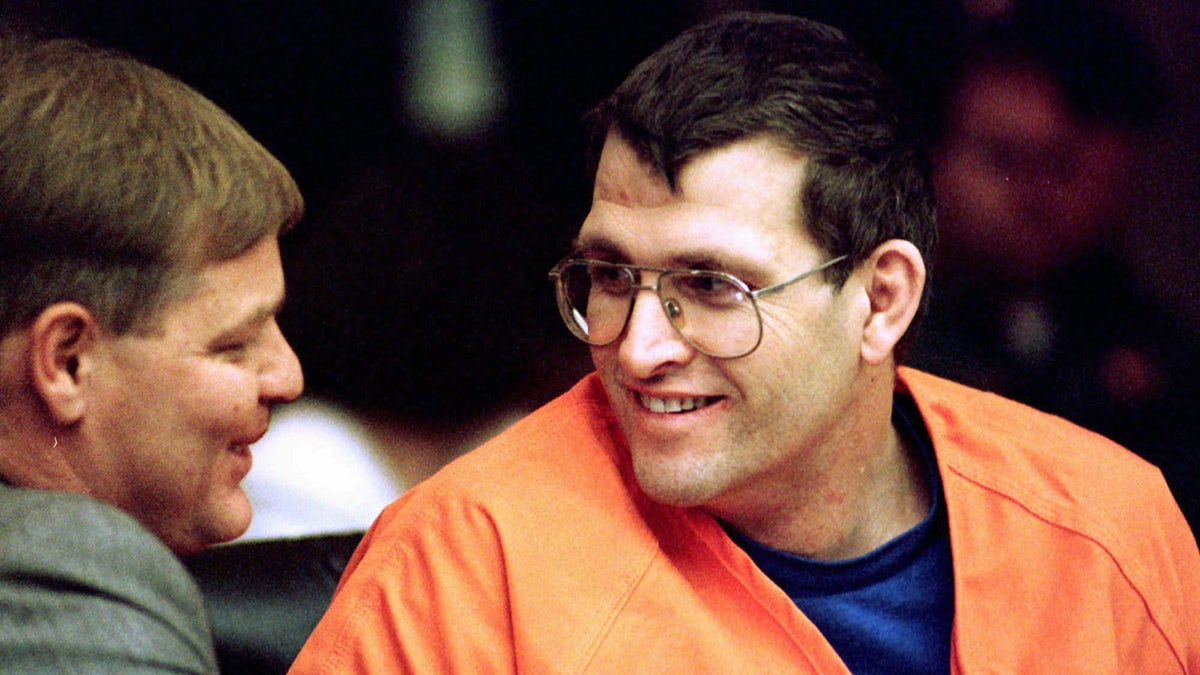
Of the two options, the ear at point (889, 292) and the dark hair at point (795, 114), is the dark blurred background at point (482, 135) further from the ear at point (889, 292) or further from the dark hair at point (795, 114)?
the ear at point (889, 292)

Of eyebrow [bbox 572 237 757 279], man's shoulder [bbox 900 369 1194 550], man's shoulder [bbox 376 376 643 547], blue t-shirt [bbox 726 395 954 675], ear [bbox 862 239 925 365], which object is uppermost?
eyebrow [bbox 572 237 757 279]

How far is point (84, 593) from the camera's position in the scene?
39.3 inches

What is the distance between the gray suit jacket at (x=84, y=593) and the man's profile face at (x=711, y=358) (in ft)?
2.14

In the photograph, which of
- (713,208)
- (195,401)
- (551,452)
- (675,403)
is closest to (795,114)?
(713,208)

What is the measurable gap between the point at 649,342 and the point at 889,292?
380mm

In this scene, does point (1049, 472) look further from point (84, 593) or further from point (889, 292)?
point (84, 593)

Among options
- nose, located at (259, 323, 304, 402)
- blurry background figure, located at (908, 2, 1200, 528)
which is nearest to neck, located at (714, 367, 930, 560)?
nose, located at (259, 323, 304, 402)

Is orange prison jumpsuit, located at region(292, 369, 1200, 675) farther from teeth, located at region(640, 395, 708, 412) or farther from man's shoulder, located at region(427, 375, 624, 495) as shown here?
teeth, located at region(640, 395, 708, 412)

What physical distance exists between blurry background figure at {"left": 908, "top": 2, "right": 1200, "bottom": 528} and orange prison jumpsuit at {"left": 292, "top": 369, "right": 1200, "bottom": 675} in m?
0.64

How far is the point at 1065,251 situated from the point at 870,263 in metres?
1.01

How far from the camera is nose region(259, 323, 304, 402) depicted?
1.46 m

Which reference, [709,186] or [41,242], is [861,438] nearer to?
[709,186]

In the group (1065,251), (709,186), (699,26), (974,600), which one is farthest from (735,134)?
(1065,251)

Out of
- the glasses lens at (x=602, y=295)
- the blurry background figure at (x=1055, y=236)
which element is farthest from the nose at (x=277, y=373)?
the blurry background figure at (x=1055, y=236)
